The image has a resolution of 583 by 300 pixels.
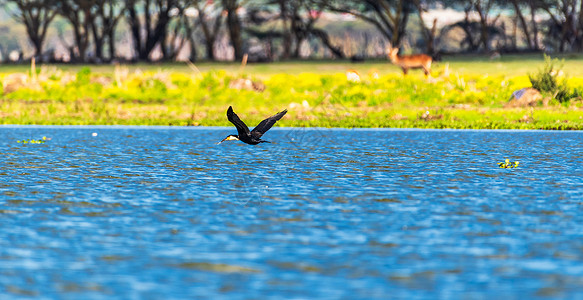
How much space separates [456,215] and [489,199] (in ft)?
4.91

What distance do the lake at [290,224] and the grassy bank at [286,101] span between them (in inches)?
329

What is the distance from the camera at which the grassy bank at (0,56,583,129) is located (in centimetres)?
2769

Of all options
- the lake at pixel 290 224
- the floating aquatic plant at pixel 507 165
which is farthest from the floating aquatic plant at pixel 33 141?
the floating aquatic plant at pixel 507 165

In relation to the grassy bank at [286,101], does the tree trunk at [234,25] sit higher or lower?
higher

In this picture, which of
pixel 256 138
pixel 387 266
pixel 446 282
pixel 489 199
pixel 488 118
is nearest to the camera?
pixel 446 282

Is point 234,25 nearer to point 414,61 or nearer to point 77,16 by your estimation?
point 77,16

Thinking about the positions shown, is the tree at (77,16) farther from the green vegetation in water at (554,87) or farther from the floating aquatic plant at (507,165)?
the floating aquatic plant at (507,165)

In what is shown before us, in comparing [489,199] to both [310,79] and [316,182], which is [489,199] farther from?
[310,79]

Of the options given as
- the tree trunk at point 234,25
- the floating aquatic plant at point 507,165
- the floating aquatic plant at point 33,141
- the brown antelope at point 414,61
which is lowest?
the floating aquatic plant at point 33,141

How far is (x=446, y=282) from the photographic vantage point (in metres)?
7.86

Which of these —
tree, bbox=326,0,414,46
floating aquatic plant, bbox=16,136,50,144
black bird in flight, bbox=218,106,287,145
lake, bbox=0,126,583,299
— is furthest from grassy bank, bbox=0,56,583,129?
tree, bbox=326,0,414,46

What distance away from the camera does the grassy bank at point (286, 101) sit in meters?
27.7

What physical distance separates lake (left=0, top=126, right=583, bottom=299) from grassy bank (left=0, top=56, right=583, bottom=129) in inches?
329

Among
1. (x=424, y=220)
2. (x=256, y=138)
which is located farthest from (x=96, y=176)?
(x=424, y=220)
